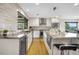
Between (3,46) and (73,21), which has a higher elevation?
(73,21)

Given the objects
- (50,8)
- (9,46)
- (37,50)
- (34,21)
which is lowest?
(37,50)

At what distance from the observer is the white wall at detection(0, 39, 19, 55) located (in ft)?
11.2

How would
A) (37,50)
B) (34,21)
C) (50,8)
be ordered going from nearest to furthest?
(37,50) < (50,8) < (34,21)

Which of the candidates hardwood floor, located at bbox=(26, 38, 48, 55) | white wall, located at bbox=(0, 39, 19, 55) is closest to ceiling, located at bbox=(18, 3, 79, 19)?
hardwood floor, located at bbox=(26, 38, 48, 55)

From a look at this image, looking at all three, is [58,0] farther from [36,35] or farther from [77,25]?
[77,25]

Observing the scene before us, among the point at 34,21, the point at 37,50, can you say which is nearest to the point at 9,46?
the point at 37,50

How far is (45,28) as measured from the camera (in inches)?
558

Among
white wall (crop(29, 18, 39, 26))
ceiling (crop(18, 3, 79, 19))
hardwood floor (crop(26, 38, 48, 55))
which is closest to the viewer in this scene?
hardwood floor (crop(26, 38, 48, 55))

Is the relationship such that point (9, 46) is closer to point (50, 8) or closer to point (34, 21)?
point (50, 8)

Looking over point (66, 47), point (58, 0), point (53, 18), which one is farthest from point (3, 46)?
point (53, 18)

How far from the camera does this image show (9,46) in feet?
11.3

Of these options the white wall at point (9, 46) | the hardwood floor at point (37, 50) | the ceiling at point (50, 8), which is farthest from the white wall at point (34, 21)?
the white wall at point (9, 46)

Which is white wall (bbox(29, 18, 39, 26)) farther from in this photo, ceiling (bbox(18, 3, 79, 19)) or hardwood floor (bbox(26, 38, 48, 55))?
hardwood floor (bbox(26, 38, 48, 55))
